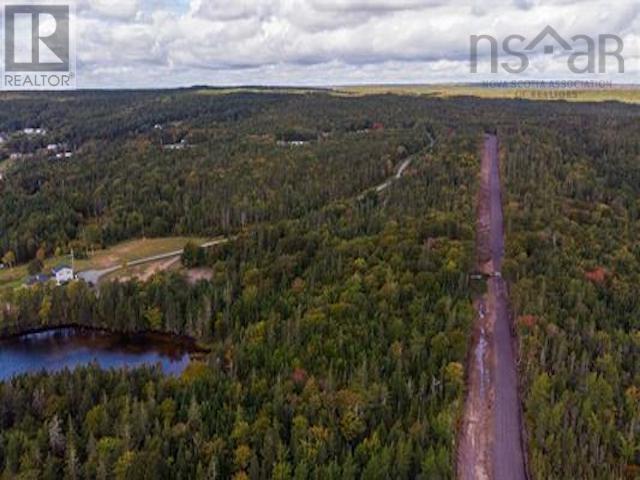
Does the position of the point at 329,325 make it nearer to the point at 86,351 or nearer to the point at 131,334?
the point at 131,334

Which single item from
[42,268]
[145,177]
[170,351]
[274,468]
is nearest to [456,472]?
[274,468]

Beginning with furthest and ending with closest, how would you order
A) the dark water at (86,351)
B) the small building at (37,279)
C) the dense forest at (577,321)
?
the small building at (37,279) < the dark water at (86,351) < the dense forest at (577,321)

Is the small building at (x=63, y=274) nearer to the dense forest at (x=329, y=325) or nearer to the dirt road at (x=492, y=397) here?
the dense forest at (x=329, y=325)

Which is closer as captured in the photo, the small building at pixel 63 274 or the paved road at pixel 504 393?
the paved road at pixel 504 393

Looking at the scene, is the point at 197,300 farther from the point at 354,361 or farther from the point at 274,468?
the point at 274,468

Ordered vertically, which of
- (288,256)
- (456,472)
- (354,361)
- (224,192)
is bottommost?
(456,472)

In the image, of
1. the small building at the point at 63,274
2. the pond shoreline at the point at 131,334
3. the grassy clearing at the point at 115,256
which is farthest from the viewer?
the grassy clearing at the point at 115,256

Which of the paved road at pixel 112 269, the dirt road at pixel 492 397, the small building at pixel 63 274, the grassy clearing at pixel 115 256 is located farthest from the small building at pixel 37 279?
the dirt road at pixel 492 397
